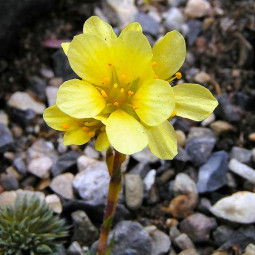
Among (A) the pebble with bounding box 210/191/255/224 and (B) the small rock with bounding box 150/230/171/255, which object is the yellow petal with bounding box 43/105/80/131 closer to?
(B) the small rock with bounding box 150/230/171/255

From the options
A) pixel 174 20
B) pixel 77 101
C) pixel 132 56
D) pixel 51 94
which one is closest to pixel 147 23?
pixel 174 20

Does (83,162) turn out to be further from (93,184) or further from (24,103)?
(24,103)

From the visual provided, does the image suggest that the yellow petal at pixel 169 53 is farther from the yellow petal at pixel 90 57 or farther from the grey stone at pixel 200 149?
the grey stone at pixel 200 149

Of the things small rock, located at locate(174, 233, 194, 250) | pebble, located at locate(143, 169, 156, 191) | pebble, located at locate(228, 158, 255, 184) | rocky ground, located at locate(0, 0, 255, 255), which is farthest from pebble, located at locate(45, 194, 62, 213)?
pebble, located at locate(228, 158, 255, 184)

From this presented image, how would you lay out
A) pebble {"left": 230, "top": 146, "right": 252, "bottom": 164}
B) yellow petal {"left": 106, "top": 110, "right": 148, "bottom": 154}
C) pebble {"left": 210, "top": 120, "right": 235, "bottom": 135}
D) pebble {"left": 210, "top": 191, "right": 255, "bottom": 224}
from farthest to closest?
pebble {"left": 210, "top": 120, "right": 235, "bottom": 135}, pebble {"left": 230, "top": 146, "right": 252, "bottom": 164}, pebble {"left": 210, "top": 191, "right": 255, "bottom": 224}, yellow petal {"left": 106, "top": 110, "right": 148, "bottom": 154}

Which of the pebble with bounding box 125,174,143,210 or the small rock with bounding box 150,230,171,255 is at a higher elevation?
the pebble with bounding box 125,174,143,210

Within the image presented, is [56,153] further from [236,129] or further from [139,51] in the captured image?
[139,51]

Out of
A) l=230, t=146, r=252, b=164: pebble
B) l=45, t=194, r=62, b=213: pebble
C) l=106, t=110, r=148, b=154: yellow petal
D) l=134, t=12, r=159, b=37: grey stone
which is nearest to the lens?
l=106, t=110, r=148, b=154: yellow petal
